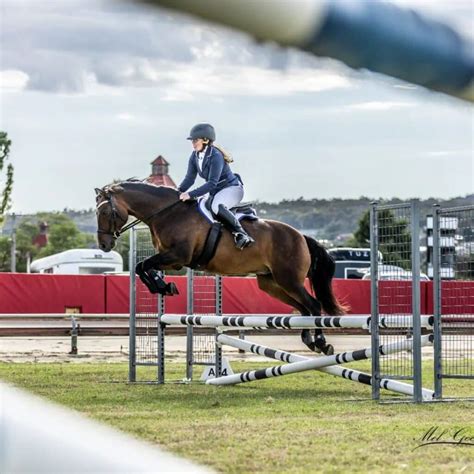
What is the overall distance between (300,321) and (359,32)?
9.27 metres

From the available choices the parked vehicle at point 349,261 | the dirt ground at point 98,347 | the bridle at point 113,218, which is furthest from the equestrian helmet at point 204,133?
the parked vehicle at point 349,261

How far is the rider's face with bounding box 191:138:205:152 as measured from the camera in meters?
11.0

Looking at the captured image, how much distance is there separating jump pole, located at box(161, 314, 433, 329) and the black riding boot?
3.55 feet

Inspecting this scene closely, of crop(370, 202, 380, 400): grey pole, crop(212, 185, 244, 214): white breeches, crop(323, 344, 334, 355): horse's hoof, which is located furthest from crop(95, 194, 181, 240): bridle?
crop(370, 202, 380, 400): grey pole

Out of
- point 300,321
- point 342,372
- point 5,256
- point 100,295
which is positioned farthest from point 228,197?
point 5,256

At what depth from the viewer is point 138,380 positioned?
12438 mm

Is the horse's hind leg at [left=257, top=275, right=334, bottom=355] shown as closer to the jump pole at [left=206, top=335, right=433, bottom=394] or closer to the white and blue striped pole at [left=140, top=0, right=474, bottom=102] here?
the jump pole at [left=206, top=335, right=433, bottom=394]

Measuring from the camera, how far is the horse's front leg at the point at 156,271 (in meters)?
11.0

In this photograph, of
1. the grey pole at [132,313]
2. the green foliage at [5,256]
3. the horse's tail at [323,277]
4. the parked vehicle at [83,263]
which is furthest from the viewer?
the green foliage at [5,256]

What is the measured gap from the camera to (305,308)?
1222cm

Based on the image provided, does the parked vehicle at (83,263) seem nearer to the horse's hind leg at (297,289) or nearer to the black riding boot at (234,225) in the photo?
the horse's hind leg at (297,289)

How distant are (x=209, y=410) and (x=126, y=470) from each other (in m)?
7.74

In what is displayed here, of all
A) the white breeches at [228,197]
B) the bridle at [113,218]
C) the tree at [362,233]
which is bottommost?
the bridle at [113,218]

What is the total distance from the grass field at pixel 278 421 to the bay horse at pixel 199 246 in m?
1.03
